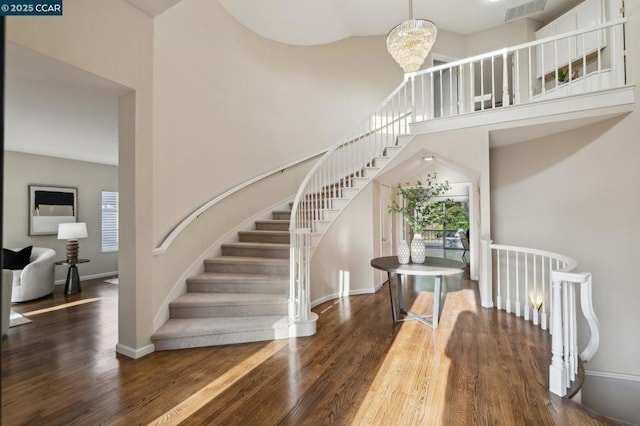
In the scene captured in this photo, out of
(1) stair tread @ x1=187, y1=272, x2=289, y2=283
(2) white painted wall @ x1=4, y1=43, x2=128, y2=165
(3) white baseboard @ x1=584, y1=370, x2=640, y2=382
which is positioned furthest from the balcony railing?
(2) white painted wall @ x1=4, y1=43, x2=128, y2=165

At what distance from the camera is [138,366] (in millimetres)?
2625

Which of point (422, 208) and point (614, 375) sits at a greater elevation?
point (422, 208)

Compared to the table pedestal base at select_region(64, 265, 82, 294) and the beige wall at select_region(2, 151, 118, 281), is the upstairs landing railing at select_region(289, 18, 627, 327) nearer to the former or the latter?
the table pedestal base at select_region(64, 265, 82, 294)

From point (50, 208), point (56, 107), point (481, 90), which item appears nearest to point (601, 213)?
point (481, 90)

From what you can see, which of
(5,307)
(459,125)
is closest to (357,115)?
(459,125)

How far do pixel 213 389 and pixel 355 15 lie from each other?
6.37m

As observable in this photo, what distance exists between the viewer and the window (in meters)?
6.54

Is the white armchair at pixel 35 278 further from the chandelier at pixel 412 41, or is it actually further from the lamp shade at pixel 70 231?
the chandelier at pixel 412 41

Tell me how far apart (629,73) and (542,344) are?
319cm

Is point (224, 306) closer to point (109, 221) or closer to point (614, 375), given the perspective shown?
point (614, 375)

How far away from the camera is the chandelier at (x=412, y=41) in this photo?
313cm

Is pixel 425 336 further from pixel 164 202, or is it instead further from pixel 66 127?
pixel 66 127

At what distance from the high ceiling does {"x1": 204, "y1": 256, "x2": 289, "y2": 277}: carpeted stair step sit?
3628mm

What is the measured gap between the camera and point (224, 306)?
10.7 feet
